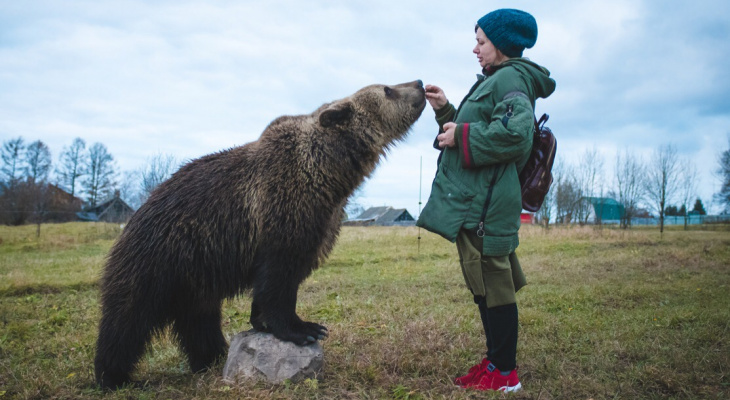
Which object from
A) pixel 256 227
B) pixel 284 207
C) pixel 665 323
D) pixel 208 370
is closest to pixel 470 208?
pixel 284 207

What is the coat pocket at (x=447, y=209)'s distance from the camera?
3164mm

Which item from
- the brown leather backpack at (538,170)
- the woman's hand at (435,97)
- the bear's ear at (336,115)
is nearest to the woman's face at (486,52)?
the woman's hand at (435,97)

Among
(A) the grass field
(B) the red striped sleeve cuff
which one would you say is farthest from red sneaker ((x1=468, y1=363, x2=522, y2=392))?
(B) the red striped sleeve cuff

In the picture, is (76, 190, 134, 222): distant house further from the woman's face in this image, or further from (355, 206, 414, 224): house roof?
the woman's face

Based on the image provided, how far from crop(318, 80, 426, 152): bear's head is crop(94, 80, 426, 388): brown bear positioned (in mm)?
12

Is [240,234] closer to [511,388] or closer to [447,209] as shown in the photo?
[447,209]

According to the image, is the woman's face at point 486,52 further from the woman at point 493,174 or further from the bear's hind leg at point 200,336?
the bear's hind leg at point 200,336

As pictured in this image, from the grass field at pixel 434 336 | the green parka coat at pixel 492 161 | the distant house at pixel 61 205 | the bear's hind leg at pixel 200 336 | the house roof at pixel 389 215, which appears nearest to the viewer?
the green parka coat at pixel 492 161

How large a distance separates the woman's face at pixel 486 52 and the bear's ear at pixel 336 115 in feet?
3.54

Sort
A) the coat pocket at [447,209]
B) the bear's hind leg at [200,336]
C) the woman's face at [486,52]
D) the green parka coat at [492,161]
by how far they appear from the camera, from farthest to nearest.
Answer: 1. the bear's hind leg at [200,336]
2. the woman's face at [486,52]
3. the coat pocket at [447,209]
4. the green parka coat at [492,161]

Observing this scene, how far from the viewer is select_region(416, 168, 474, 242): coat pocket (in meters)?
3.16

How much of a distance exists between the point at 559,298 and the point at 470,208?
4.95 meters

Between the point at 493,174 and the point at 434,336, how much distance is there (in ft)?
7.16

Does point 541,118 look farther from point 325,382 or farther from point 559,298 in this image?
point 559,298
